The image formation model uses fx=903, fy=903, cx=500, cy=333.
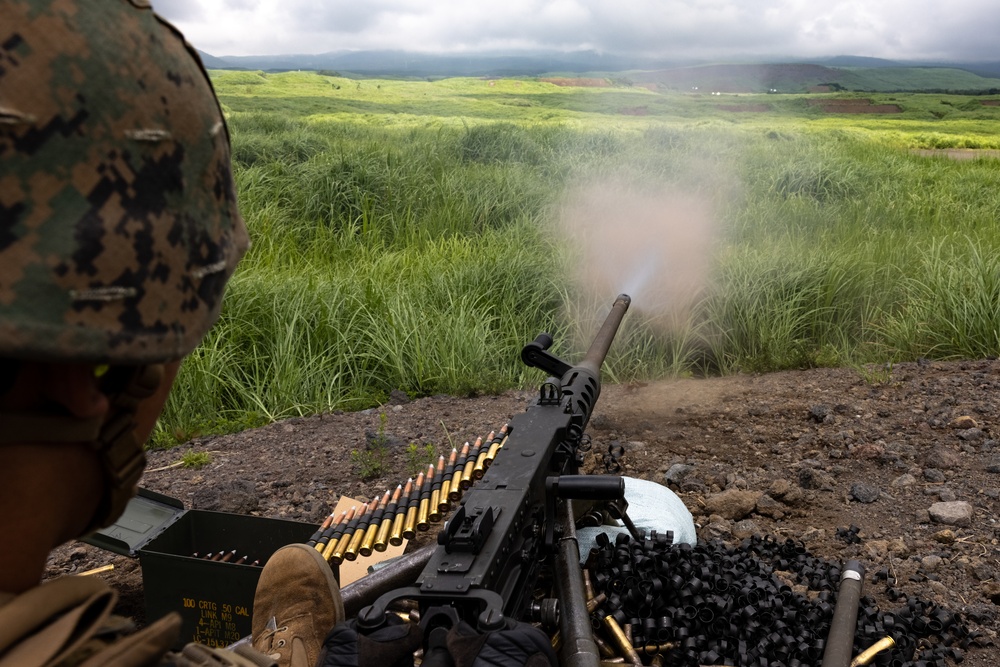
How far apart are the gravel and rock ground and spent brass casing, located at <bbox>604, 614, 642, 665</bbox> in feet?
3.48

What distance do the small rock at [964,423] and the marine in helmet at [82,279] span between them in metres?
5.06

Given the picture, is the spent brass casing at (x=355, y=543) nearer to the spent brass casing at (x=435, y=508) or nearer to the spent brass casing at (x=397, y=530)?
the spent brass casing at (x=397, y=530)

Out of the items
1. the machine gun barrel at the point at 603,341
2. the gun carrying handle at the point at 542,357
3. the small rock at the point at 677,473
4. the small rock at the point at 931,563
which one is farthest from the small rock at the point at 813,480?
the gun carrying handle at the point at 542,357

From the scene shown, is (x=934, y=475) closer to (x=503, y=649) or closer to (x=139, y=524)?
(x=503, y=649)

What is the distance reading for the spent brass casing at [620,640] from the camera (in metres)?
3.16

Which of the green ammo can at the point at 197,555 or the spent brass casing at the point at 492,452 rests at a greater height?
the spent brass casing at the point at 492,452

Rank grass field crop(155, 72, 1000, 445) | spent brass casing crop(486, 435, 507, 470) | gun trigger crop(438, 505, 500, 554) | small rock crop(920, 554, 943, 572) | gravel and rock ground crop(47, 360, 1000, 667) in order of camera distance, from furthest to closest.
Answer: grass field crop(155, 72, 1000, 445) → gravel and rock ground crop(47, 360, 1000, 667) → small rock crop(920, 554, 943, 572) → spent brass casing crop(486, 435, 507, 470) → gun trigger crop(438, 505, 500, 554)

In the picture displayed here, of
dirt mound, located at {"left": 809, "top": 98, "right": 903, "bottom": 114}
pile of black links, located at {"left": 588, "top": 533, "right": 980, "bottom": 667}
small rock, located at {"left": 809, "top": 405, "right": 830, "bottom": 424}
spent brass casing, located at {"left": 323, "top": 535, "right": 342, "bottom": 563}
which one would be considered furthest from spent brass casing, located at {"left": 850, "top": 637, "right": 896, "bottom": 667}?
dirt mound, located at {"left": 809, "top": 98, "right": 903, "bottom": 114}

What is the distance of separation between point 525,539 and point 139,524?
1848mm

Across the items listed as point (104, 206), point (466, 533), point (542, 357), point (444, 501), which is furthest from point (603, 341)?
point (104, 206)

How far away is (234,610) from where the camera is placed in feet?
11.0

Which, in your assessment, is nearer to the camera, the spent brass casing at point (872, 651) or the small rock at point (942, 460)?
the spent brass casing at point (872, 651)

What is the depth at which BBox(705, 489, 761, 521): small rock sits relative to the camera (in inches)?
171

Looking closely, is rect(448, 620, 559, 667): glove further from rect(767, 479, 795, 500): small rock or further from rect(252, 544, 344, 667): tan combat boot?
rect(767, 479, 795, 500): small rock
